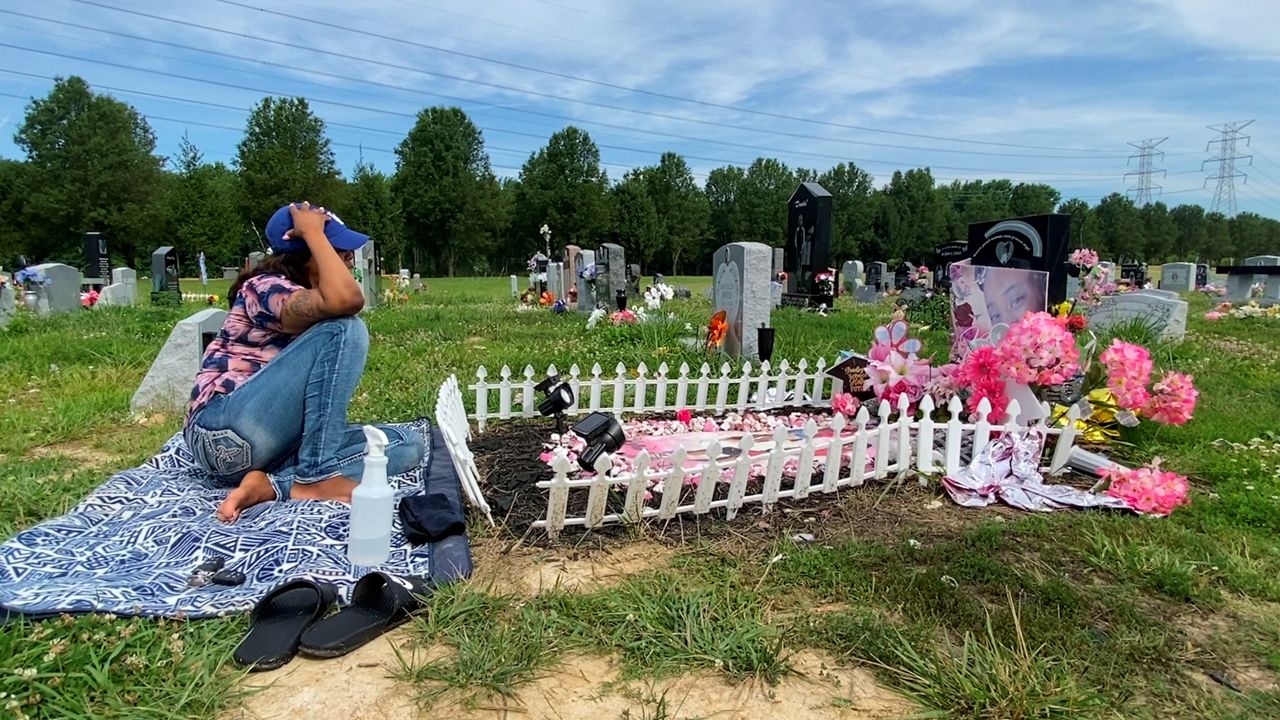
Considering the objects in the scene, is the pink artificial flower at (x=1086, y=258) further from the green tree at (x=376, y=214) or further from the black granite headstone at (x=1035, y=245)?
the green tree at (x=376, y=214)

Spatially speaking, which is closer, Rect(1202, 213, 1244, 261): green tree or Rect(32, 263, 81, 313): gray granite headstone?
Rect(32, 263, 81, 313): gray granite headstone

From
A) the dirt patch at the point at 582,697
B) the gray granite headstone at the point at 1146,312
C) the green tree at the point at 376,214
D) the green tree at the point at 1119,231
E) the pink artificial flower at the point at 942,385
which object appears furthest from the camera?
the green tree at the point at 1119,231

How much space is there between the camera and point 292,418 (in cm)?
330

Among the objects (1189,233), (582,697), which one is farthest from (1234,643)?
(1189,233)

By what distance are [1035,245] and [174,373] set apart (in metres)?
6.36

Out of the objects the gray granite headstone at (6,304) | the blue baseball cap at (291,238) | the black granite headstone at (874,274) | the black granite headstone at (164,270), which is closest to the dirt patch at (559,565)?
the blue baseball cap at (291,238)

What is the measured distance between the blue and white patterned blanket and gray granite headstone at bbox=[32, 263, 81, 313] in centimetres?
1324

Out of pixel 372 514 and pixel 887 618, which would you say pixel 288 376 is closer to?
pixel 372 514

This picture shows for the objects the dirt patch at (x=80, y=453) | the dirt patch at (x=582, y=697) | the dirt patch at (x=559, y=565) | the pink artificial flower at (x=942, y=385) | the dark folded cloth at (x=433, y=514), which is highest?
the pink artificial flower at (x=942, y=385)

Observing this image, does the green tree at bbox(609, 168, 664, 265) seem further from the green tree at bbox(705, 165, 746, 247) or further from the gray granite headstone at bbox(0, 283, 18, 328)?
the gray granite headstone at bbox(0, 283, 18, 328)

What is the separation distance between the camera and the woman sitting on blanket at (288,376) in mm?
3193

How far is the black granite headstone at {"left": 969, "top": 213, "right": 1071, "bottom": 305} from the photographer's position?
17.2ft

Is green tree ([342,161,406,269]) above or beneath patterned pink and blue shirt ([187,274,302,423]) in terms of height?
above

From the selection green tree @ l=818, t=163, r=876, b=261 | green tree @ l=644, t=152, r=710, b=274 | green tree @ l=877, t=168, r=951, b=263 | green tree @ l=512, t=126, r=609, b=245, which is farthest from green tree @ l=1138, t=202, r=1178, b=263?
green tree @ l=512, t=126, r=609, b=245
